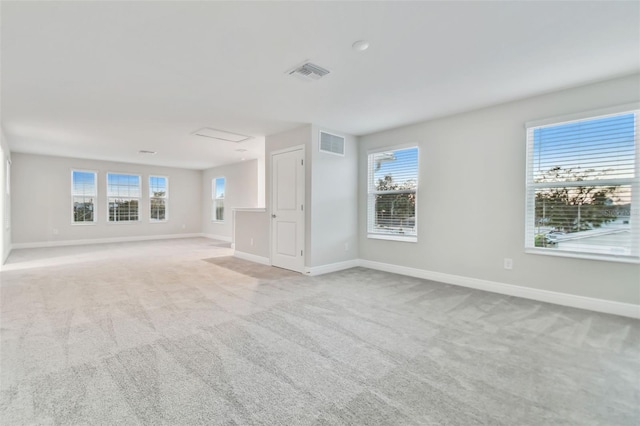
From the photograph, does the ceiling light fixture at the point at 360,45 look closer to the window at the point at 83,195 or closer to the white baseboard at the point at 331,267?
the white baseboard at the point at 331,267

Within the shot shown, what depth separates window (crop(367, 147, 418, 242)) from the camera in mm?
4812

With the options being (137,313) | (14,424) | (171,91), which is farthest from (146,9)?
(137,313)

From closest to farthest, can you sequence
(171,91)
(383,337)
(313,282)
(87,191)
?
1. (383,337)
2. (171,91)
3. (313,282)
4. (87,191)

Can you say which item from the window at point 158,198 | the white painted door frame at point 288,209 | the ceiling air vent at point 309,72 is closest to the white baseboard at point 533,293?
the white painted door frame at point 288,209

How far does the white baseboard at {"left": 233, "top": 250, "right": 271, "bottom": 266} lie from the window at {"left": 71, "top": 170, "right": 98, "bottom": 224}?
17.3ft

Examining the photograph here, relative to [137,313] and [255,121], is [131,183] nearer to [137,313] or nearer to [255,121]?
[255,121]

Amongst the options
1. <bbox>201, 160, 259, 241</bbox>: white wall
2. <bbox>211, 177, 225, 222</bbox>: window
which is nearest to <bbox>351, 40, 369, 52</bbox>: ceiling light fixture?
<bbox>201, 160, 259, 241</bbox>: white wall

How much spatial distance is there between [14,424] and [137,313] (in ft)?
5.26

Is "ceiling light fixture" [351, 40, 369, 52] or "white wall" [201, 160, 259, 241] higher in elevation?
"ceiling light fixture" [351, 40, 369, 52]

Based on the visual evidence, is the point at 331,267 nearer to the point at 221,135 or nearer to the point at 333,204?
the point at 333,204

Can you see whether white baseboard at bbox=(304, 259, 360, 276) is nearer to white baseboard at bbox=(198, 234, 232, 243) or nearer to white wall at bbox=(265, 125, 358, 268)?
white wall at bbox=(265, 125, 358, 268)

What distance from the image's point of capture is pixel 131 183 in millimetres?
9180

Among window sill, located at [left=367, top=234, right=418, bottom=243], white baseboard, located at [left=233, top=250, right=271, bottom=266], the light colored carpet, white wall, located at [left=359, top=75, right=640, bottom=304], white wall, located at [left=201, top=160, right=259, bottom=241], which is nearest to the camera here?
the light colored carpet

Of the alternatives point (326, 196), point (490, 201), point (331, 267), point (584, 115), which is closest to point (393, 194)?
point (326, 196)
